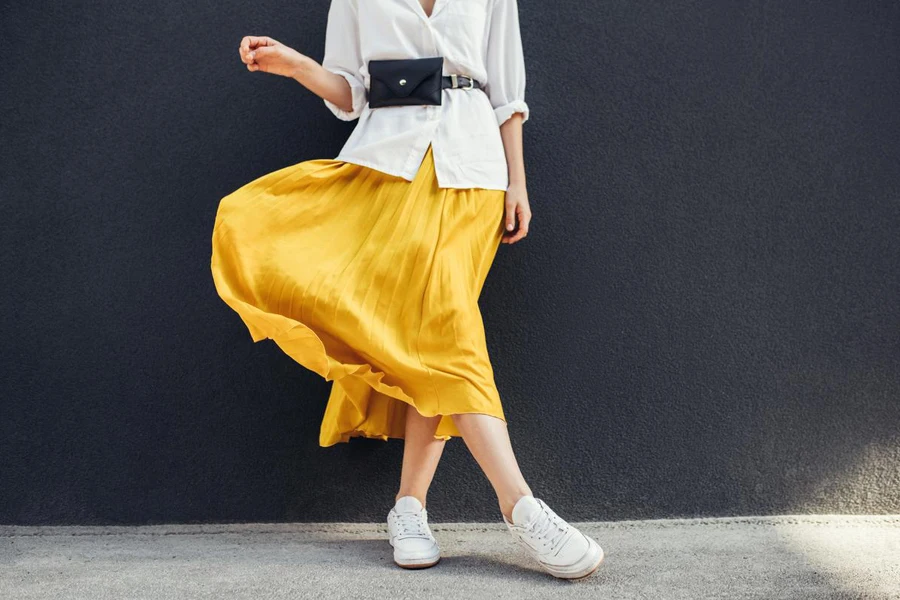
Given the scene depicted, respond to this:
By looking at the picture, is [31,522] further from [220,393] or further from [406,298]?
[406,298]

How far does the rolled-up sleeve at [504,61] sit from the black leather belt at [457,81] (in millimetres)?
80

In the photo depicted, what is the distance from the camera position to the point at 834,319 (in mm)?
2117

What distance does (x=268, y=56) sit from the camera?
1.68 meters

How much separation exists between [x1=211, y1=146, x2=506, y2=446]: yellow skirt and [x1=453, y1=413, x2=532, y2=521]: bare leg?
0.09 ft

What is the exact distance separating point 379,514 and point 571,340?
708 millimetres

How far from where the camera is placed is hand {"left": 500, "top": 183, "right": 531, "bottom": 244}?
1852 mm

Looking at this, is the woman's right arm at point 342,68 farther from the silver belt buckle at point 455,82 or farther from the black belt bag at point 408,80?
the silver belt buckle at point 455,82

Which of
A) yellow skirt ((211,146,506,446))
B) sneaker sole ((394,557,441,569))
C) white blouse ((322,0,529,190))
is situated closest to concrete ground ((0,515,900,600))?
sneaker sole ((394,557,441,569))

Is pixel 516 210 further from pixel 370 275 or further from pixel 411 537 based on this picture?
pixel 411 537

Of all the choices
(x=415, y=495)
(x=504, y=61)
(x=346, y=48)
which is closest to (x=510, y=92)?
(x=504, y=61)

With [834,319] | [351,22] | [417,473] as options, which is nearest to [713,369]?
[834,319]

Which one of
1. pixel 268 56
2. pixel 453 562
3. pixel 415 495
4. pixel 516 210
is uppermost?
pixel 268 56

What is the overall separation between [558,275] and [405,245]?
0.58m

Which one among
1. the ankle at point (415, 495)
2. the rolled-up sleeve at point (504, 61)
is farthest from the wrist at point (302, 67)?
the ankle at point (415, 495)
